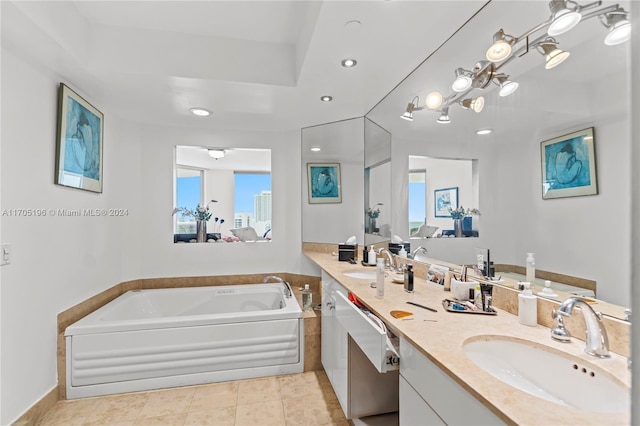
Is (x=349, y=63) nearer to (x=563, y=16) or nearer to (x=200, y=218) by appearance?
(x=563, y=16)

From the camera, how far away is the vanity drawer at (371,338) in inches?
46.3

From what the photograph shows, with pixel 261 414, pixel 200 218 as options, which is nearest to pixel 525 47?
pixel 261 414

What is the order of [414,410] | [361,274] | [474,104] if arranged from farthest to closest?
[361,274], [474,104], [414,410]

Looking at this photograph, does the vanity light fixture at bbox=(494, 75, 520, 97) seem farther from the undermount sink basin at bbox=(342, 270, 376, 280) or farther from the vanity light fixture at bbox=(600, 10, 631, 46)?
the undermount sink basin at bbox=(342, 270, 376, 280)

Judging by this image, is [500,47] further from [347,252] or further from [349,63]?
[347,252]

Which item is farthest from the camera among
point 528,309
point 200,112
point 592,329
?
point 200,112

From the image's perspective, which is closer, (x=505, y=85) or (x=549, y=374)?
(x=549, y=374)

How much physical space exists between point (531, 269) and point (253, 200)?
9.07 feet

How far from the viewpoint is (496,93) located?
56.1 inches

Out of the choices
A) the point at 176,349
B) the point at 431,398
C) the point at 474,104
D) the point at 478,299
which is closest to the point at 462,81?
the point at 474,104

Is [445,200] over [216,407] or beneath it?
over

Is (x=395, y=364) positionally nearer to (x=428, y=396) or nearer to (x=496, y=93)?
(x=428, y=396)

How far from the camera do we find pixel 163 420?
1.90 meters

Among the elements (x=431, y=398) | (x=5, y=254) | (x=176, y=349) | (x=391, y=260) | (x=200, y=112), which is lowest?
(x=176, y=349)
